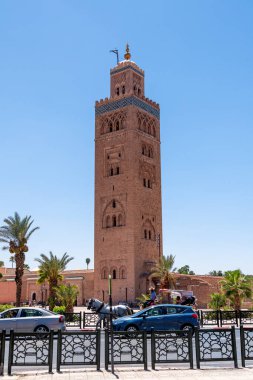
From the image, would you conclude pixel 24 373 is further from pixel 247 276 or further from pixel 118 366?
pixel 247 276

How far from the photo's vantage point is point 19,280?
33625 millimetres

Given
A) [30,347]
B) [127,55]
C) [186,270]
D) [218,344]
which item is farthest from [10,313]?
[186,270]

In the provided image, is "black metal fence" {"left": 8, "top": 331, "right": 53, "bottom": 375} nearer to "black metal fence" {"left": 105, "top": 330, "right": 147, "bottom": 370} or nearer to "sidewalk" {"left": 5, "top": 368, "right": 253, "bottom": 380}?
"sidewalk" {"left": 5, "top": 368, "right": 253, "bottom": 380}

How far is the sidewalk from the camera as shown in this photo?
26.8ft

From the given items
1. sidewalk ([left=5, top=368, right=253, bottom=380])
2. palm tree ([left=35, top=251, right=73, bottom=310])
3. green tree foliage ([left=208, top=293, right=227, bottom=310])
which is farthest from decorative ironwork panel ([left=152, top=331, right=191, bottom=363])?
palm tree ([left=35, top=251, right=73, bottom=310])

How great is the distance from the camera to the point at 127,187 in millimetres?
44469

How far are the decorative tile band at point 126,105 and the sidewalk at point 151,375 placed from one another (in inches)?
1558

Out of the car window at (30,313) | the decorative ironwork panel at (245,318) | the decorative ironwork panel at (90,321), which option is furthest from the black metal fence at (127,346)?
the decorative ironwork panel at (245,318)

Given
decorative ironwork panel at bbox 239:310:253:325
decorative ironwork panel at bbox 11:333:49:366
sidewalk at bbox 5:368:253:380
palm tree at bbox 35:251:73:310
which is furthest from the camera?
palm tree at bbox 35:251:73:310

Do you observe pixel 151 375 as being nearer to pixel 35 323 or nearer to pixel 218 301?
pixel 35 323

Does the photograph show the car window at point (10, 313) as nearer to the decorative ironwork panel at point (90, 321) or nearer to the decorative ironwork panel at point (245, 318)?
the decorative ironwork panel at point (90, 321)

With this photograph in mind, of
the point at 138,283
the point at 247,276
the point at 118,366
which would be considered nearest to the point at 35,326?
the point at 118,366

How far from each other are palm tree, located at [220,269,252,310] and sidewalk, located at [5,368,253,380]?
17447 millimetres

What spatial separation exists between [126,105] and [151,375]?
132 ft
